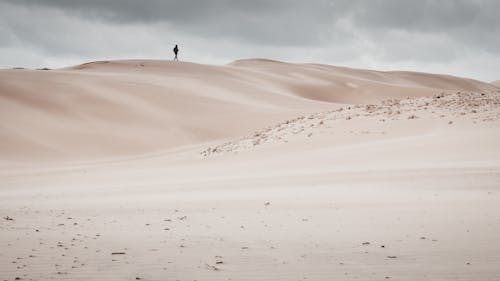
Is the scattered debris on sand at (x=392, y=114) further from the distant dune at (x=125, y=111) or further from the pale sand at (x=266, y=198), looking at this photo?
the distant dune at (x=125, y=111)

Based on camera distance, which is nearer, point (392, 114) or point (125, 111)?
point (392, 114)

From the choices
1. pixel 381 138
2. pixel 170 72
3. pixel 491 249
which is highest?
pixel 170 72

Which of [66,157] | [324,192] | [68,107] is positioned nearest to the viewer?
[324,192]

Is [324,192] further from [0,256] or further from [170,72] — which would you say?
[170,72]

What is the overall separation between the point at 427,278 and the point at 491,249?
3.83ft

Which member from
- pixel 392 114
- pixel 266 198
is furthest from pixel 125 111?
pixel 266 198

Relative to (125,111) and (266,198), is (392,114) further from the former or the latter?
(125,111)

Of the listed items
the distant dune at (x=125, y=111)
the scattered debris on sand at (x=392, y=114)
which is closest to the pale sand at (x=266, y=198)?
the scattered debris on sand at (x=392, y=114)

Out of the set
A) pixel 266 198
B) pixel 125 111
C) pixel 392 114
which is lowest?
pixel 266 198

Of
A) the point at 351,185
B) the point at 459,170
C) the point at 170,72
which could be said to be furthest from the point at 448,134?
the point at 170,72

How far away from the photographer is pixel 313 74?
7169 cm

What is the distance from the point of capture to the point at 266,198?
905 cm

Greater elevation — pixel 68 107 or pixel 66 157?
pixel 68 107

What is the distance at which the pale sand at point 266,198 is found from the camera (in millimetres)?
5219
